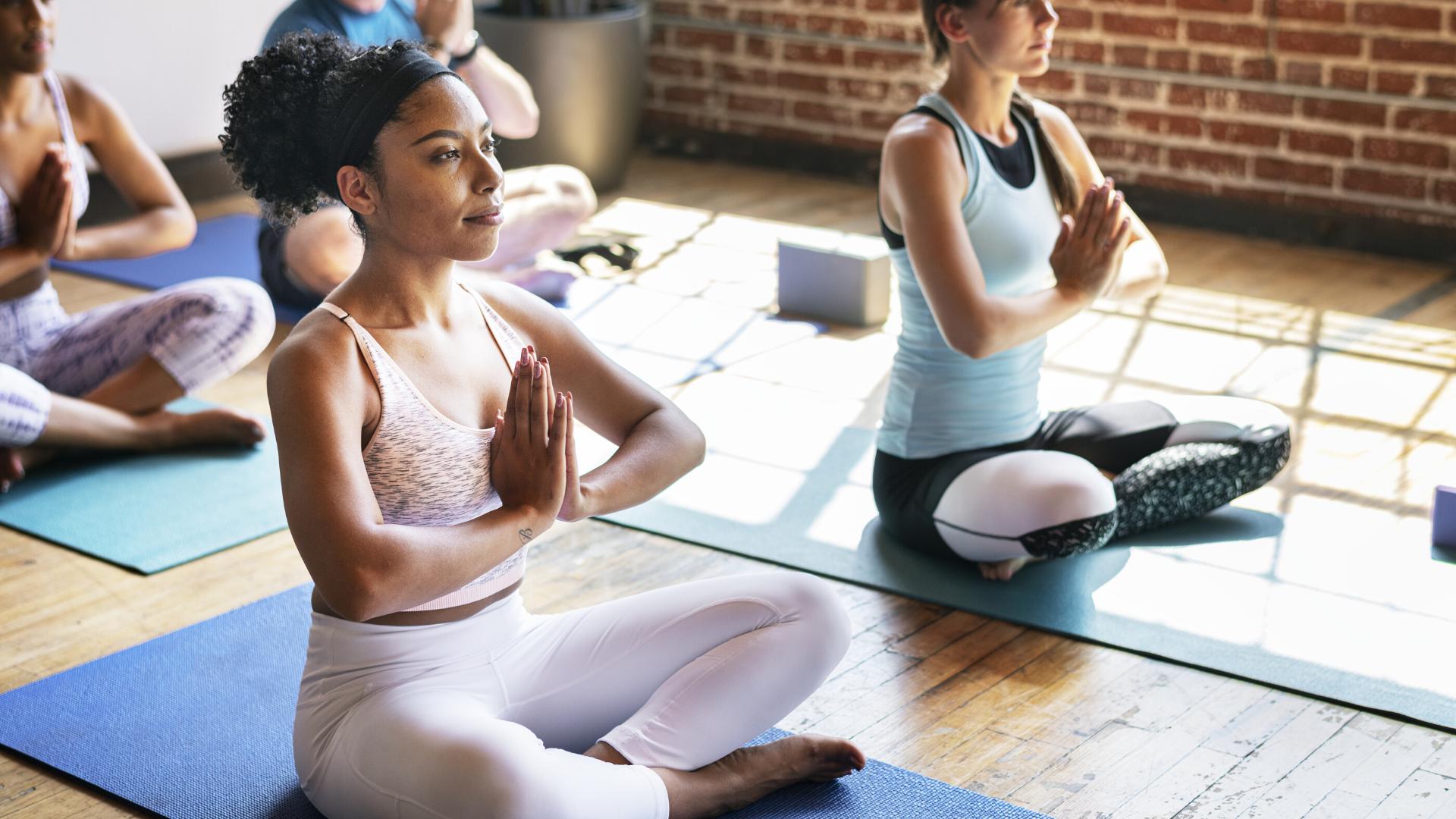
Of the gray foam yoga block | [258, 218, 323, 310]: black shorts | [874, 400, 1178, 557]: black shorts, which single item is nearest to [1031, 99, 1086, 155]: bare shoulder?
[874, 400, 1178, 557]: black shorts

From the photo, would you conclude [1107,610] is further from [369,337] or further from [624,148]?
[624,148]

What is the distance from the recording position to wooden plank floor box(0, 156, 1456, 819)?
5.82 ft

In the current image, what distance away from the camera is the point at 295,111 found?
1.57 metres

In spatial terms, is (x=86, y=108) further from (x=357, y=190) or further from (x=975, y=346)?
(x=975, y=346)

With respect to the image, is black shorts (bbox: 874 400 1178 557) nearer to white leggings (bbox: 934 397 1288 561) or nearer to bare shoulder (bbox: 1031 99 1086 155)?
white leggings (bbox: 934 397 1288 561)

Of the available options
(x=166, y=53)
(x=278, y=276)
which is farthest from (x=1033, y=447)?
(x=166, y=53)

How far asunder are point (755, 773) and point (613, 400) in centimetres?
49

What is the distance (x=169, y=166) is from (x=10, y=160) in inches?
98.4

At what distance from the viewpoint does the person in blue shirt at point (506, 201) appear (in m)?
3.47

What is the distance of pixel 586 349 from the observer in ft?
5.95

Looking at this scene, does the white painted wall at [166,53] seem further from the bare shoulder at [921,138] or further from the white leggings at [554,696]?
the white leggings at [554,696]

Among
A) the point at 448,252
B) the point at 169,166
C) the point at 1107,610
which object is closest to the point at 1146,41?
the point at 1107,610

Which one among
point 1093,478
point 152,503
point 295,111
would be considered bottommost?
point 152,503

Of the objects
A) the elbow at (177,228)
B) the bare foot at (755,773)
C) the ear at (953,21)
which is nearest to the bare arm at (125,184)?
the elbow at (177,228)
